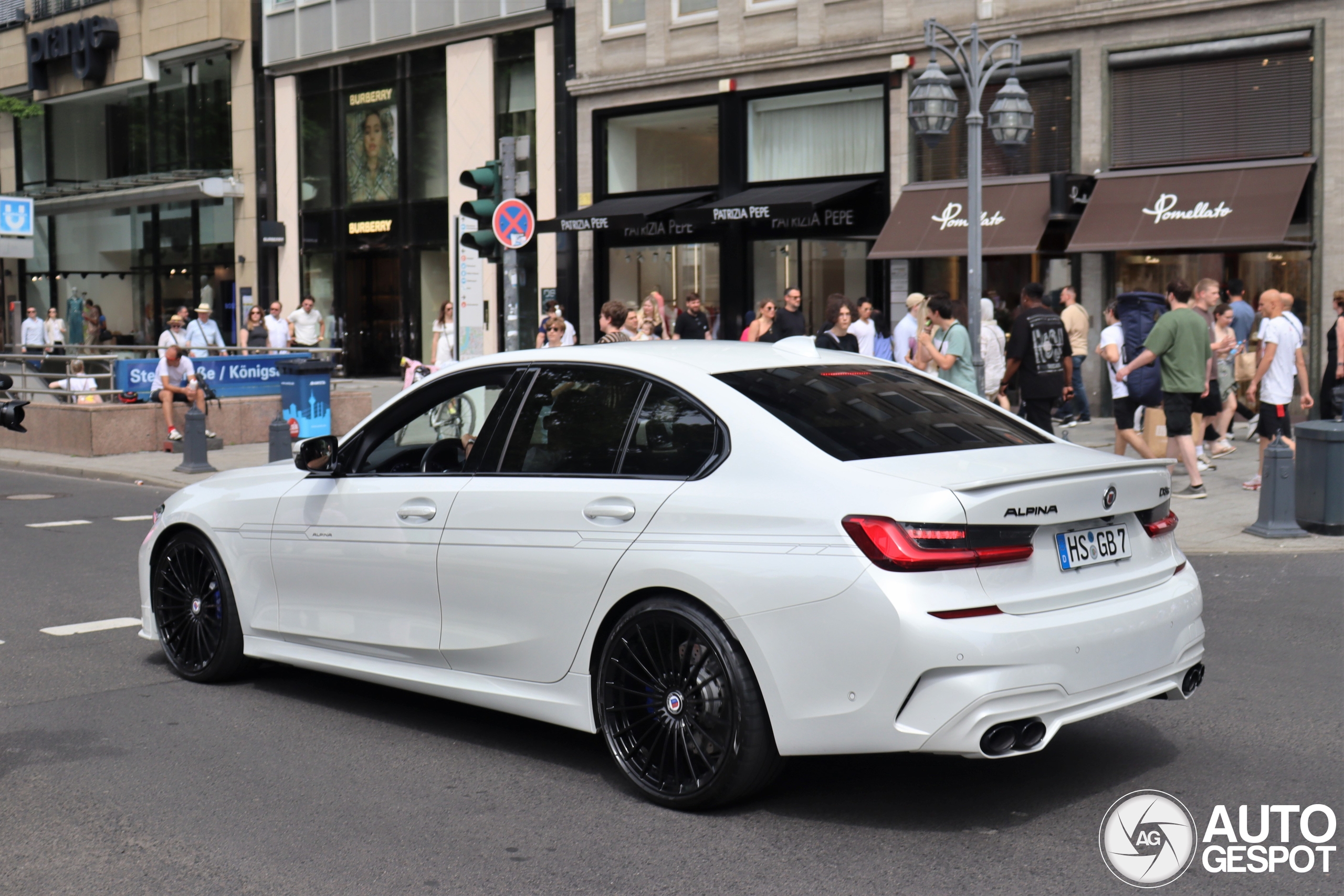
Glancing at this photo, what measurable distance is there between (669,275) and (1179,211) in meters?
10.0

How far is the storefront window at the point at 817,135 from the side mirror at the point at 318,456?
19.1 metres

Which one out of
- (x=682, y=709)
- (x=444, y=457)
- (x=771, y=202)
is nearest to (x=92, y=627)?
(x=444, y=457)

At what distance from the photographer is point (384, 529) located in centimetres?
584

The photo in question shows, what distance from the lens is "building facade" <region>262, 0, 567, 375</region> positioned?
29484mm

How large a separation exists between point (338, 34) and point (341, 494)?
29156mm

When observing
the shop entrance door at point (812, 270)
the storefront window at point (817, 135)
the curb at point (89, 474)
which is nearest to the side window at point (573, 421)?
the curb at point (89, 474)

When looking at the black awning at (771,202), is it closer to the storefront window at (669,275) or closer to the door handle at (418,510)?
the storefront window at (669,275)

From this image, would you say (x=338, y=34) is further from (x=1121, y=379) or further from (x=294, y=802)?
(x=294, y=802)

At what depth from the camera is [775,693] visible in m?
4.57

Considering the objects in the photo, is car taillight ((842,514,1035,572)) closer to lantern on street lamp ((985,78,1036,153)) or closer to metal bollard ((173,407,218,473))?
lantern on street lamp ((985,78,1036,153))

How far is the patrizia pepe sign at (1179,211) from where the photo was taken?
19625 mm

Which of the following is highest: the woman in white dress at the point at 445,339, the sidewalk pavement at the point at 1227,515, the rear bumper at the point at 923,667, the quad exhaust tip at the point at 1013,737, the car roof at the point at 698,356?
the woman in white dress at the point at 445,339

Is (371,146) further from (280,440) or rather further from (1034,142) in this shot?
(280,440)

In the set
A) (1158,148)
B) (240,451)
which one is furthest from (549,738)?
(1158,148)
